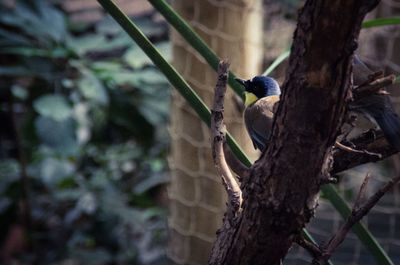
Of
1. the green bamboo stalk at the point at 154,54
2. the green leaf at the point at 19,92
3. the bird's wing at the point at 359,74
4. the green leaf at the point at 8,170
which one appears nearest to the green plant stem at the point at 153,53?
the green bamboo stalk at the point at 154,54

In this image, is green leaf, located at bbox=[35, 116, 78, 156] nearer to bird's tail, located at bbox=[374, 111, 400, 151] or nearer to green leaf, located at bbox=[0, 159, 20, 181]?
green leaf, located at bbox=[0, 159, 20, 181]

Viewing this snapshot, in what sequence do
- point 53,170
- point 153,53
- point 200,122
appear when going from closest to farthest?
point 153,53
point 200,122
point 53,170

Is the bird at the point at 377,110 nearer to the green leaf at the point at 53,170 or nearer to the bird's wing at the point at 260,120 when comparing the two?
the bird's wing at the point at 260,120

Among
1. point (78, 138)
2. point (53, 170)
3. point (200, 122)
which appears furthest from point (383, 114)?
point (53, 170)

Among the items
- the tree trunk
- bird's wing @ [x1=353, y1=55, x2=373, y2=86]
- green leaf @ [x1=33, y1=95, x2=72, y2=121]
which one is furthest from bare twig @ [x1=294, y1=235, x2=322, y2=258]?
green leaf @ [x1=33, y1=95, x2=72, y2=121]

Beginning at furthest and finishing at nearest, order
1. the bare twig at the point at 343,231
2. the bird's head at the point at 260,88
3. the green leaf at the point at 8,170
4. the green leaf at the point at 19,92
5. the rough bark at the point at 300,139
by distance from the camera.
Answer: the green leaf at the point at 8,170, the green leaf at the point at 19,92, the bird's head at the point at 260,88, the bare twig at the point at 343,231, the rough bark at the point at 300,139

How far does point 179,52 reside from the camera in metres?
1.37

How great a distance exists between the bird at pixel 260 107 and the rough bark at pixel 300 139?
236 mm

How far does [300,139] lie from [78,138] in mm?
1225

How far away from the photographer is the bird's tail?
24.6 inches

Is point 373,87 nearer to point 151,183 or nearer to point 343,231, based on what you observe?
point 343,231

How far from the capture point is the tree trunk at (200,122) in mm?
1332

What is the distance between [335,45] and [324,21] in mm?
15

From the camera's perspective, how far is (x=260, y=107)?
796 millimetres
